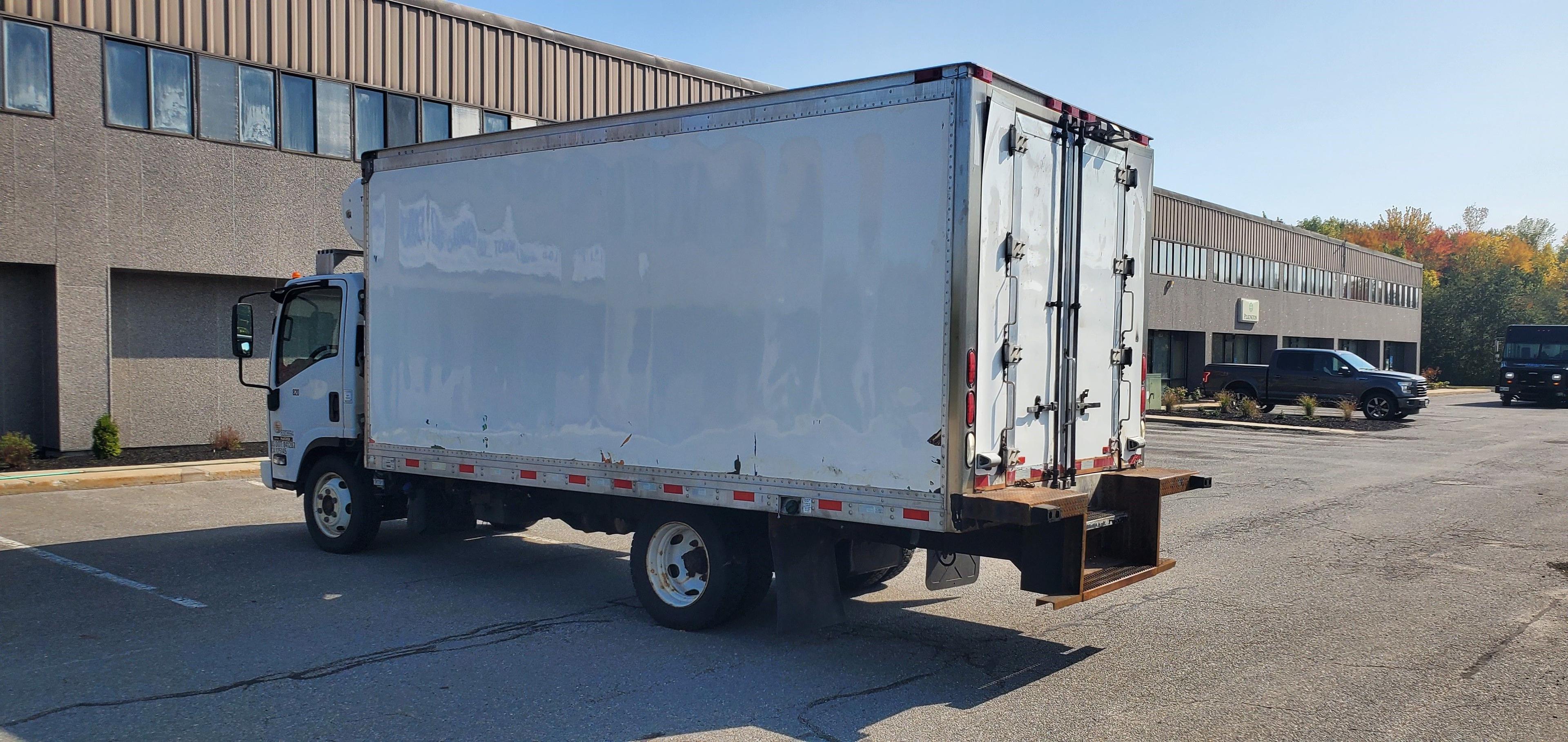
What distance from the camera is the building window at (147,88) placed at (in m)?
16.3

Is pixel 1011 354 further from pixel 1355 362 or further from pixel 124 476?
pixel 1355 362

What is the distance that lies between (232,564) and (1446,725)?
346 inches

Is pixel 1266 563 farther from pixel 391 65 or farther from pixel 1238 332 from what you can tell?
pixel 1238 332

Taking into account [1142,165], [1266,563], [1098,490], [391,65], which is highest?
[391,65]

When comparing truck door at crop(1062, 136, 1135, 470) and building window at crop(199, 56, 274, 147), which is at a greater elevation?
building window at crop(199, 56, 274, 147)

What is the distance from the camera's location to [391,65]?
64.5 feet

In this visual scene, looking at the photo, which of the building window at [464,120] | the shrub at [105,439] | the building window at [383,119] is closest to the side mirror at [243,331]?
the shrub at [105,439]

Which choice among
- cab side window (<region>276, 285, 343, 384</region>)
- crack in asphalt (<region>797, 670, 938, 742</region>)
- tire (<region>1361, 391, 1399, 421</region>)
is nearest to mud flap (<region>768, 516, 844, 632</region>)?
crack in asphalt (<region>797, 670, 938, 742</region>)

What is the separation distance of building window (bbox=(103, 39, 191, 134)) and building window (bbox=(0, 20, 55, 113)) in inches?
29.4

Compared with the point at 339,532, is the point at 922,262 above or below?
above

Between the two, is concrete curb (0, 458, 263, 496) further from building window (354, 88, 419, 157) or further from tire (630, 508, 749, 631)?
tire (630, 508, 749, 631)

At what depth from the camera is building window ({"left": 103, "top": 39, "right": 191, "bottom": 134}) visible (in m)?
16.3

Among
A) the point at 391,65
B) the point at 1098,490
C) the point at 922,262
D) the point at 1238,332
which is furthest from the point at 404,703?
the point at 1238,332

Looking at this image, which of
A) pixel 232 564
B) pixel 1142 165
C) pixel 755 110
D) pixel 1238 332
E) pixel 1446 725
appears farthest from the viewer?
pixel 1238 332
